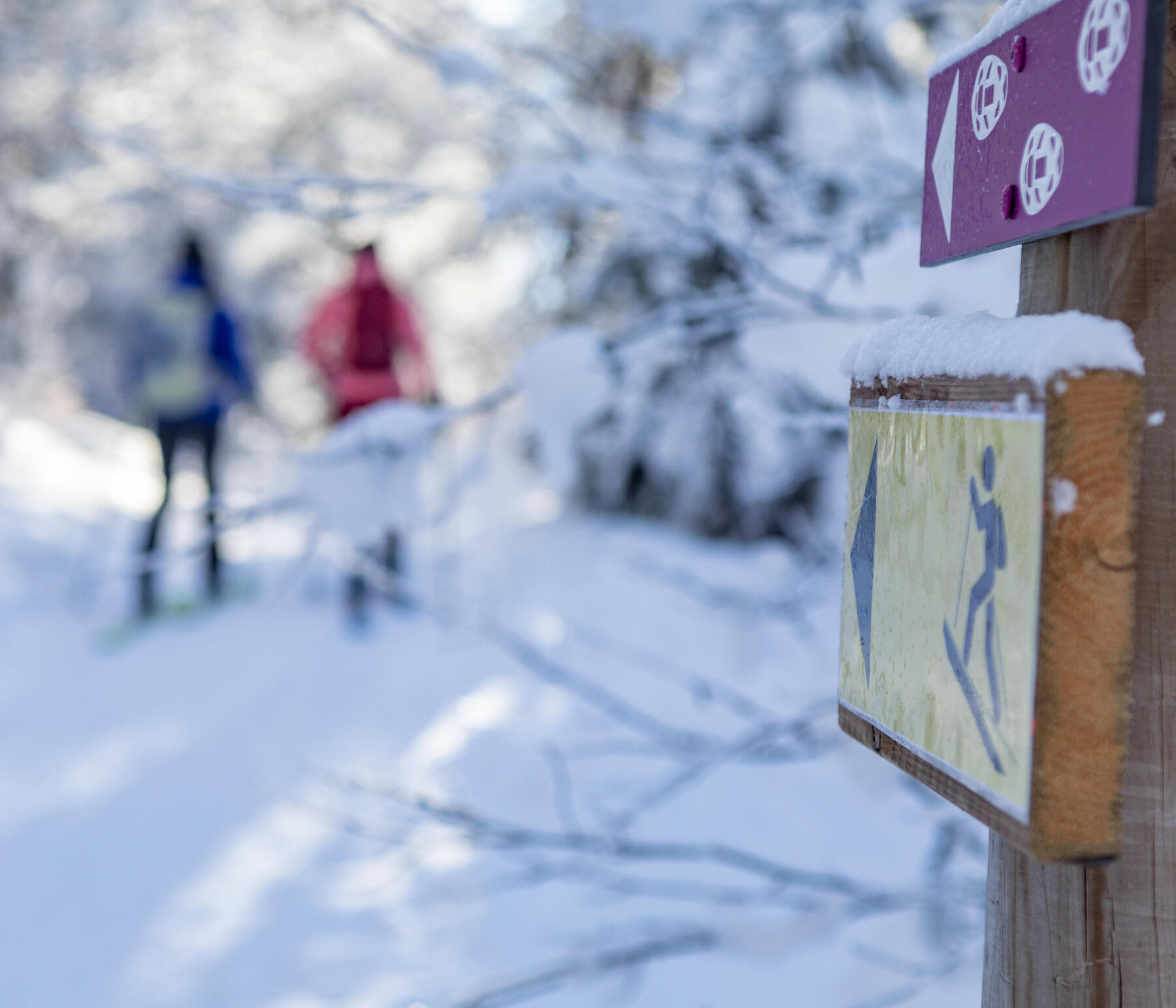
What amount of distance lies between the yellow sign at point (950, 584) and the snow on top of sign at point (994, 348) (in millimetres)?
29

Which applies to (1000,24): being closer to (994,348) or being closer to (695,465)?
(994,348)

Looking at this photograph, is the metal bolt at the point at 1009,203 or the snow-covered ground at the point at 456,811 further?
the snow-covered ground at the point at 456,811

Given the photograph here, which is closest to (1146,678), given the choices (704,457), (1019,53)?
(1019,53)

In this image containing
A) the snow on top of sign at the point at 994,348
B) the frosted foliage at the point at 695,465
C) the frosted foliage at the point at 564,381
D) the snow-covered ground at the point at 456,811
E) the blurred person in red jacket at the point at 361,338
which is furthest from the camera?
the frosted foliage at the point at 695,465

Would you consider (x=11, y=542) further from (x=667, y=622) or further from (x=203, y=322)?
(x=667, y=622)

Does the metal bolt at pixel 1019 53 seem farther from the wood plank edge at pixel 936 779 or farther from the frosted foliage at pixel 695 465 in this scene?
the frosted foliage at pixel 695 465

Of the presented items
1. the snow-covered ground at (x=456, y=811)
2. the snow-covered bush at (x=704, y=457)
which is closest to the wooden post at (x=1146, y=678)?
the snow-covered ground at (x=456, y=811)

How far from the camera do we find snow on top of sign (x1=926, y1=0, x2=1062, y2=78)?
2.39 ft

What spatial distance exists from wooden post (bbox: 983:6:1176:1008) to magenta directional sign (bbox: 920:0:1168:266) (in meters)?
0.06

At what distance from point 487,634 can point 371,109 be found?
9.78 metres

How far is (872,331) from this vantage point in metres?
0.89

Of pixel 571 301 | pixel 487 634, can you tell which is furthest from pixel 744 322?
pixel 571 301

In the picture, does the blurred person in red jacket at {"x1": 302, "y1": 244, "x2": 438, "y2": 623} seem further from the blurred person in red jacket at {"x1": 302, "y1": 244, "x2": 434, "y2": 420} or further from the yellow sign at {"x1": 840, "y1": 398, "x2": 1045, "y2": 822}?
the yellow sign at {"x1": 840, "y1": 398, "x2": 1045, "y2": 822}

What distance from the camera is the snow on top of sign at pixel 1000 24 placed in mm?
729
